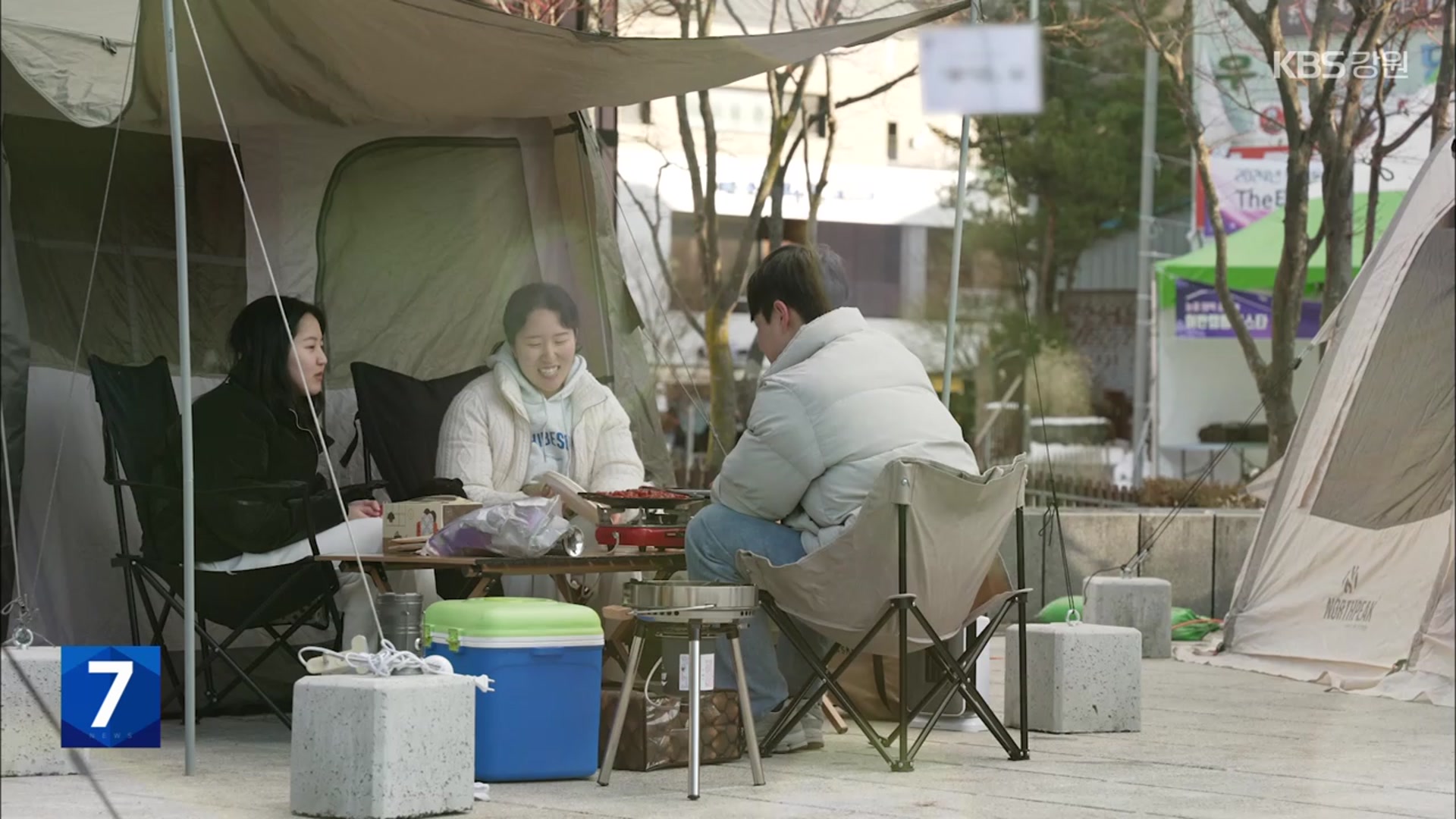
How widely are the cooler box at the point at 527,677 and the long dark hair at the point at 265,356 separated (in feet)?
3.24

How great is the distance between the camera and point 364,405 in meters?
5.10

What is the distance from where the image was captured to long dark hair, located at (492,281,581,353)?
515 cm

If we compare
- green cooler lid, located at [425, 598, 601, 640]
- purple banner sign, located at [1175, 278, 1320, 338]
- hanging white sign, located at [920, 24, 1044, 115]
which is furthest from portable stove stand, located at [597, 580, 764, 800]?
purple banner sign, located at [1175, 278, 1320, 338]

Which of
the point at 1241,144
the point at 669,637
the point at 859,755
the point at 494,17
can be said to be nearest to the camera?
the point at 669,637

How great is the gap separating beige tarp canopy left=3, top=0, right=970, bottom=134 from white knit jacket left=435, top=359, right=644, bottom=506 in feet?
2.49

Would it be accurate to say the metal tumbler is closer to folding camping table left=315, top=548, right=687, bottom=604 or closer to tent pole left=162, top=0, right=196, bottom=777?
folding camping table left=315, top=548, right=687, bottom=604

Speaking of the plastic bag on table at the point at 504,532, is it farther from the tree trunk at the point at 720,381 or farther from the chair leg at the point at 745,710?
the tree trunk at the point at 720,381

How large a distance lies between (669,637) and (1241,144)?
27.3ft

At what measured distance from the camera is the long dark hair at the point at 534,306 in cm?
515

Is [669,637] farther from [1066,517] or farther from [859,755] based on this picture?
[1066,517]

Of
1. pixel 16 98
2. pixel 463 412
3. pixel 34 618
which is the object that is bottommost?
pixel 34 618

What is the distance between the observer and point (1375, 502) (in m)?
5.98

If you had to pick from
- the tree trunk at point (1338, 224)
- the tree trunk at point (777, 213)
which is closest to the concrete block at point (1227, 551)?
the tree trunk at point (1338, 224)

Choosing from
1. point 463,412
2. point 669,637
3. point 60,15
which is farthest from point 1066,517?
point 60,15
